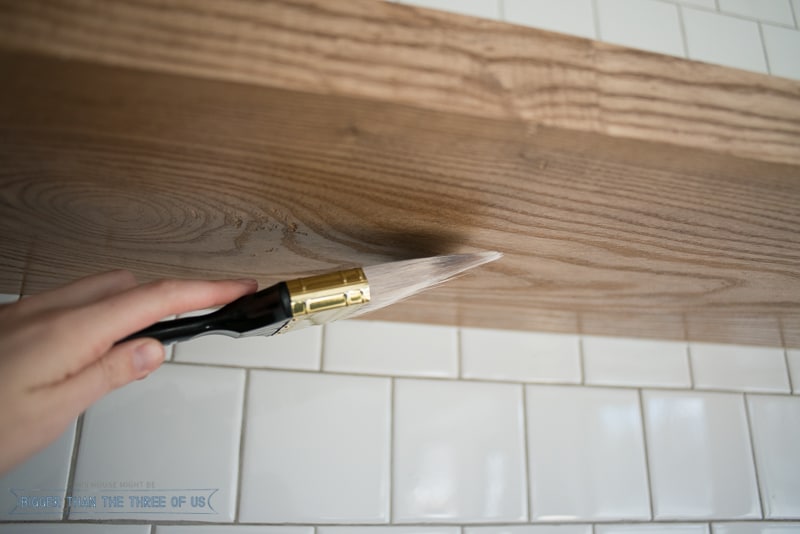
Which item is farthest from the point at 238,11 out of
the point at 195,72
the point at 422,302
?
the point at 422,302

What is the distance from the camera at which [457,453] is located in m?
0.63

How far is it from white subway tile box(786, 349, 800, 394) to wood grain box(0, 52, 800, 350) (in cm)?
33

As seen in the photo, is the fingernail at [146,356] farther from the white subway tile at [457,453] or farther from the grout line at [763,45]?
the grout line at [763,45]

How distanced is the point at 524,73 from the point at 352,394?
41cm

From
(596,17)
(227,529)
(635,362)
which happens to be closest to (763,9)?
(596,17)

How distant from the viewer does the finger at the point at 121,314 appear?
0.30 m

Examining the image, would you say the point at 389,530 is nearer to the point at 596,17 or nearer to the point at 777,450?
the point at 777,450

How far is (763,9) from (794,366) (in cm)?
58

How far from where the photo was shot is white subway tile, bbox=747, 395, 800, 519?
0.72 m

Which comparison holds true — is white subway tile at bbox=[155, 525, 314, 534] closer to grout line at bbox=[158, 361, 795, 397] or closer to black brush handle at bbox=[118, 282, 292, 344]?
grout line at bbox=[158, 361, 795, 397]

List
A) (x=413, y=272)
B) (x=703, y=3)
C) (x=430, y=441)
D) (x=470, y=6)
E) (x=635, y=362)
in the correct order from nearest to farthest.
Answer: (x=413, y=272) < (x=430, y=441) < (x=635, y=362) < (x=470, y=6) < (x=703, y=3)

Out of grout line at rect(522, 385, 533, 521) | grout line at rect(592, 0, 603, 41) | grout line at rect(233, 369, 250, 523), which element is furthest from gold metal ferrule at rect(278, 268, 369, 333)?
grout line at rect(592, 0, 603, 41)

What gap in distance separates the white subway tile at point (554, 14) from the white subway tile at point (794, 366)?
518 millimetres

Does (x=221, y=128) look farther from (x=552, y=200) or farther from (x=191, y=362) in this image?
(x=191, y=362)
